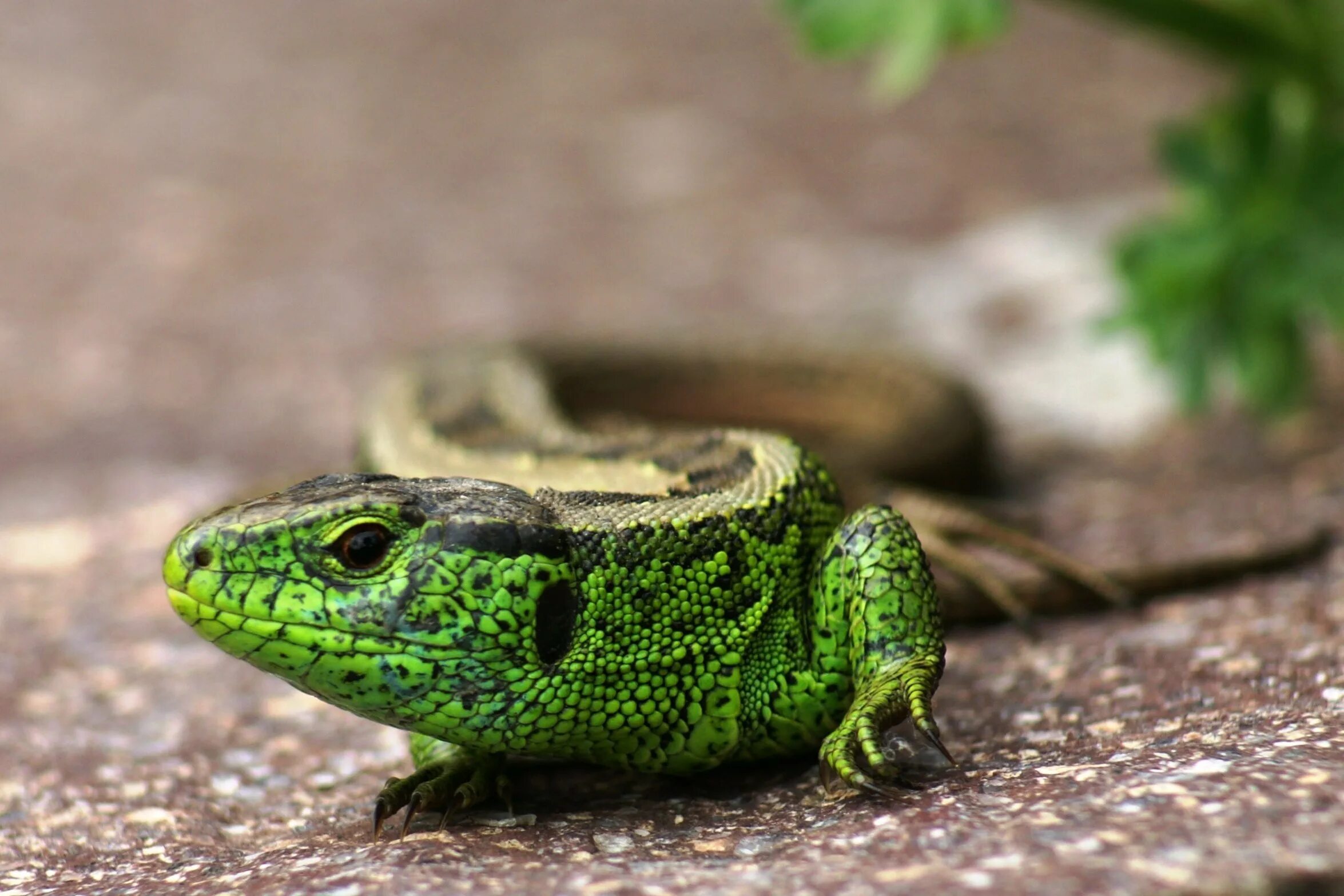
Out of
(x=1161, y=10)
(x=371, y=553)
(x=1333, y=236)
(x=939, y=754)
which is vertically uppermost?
(x=1161, y=10)

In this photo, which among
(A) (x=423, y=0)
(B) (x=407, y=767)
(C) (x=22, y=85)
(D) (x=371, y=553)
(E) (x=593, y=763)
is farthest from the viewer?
(A) (x=423, y=0)

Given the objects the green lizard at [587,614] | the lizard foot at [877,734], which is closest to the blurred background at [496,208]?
the green lizard at [587,614]

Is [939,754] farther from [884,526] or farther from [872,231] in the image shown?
[872,231]

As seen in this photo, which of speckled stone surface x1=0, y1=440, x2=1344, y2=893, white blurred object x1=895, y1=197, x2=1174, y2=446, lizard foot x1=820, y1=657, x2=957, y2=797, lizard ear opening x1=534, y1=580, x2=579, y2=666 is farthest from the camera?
white blurred object x1=895, y1=197, x2=1174, y2=446

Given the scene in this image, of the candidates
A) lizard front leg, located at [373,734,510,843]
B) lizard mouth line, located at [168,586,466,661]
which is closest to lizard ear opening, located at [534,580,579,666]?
lizard mouth line, located at [168,586,466,661]

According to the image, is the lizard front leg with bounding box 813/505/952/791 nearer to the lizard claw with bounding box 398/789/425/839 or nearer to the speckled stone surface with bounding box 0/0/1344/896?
the speckled stone surface with bounding box 0/0/1344/896

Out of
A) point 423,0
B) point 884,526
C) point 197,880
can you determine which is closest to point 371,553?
point 197,880

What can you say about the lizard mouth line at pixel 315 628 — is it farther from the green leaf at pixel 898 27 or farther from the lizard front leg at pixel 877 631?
the green leaf at pixel 898 27
